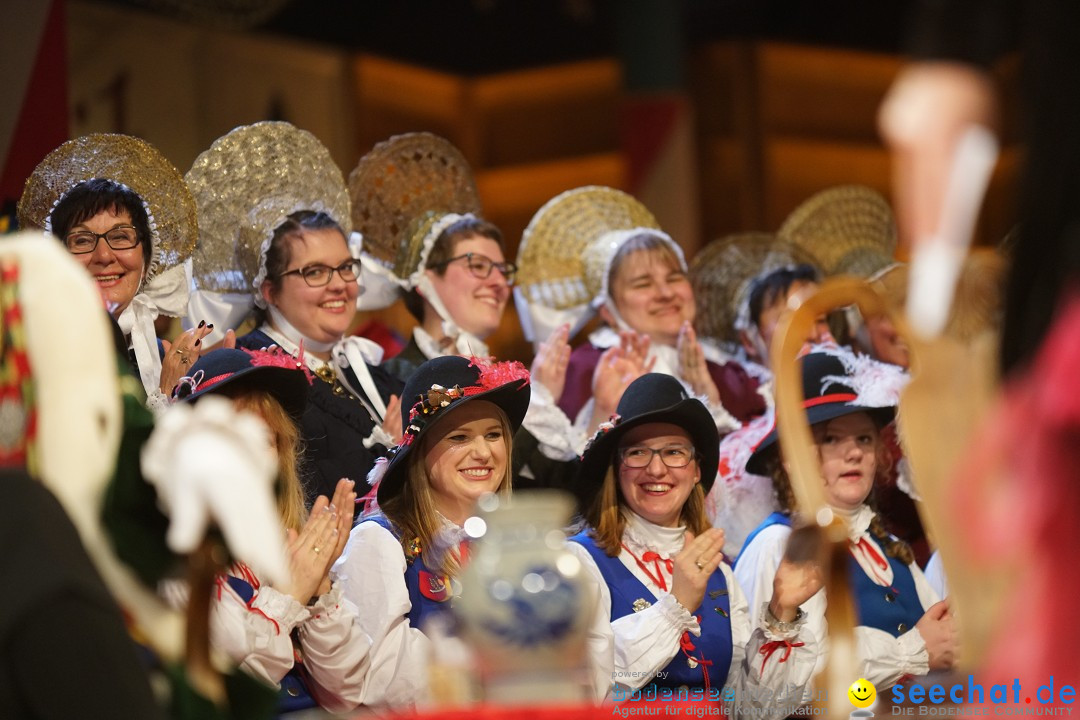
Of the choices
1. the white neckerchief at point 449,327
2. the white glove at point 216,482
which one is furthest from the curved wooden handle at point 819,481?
the white neckerchief at point 449,327

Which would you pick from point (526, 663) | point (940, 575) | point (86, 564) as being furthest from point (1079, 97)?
point (940, 575)

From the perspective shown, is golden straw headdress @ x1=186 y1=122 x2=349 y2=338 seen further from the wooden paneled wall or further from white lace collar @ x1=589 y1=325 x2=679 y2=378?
the wooden paneled wall

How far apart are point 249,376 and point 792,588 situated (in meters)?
1.31

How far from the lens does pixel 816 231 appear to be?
243 inches

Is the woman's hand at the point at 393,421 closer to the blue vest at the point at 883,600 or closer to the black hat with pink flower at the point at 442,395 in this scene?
the black hat with pink flower at the point at 442,395

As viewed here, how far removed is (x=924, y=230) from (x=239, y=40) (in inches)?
263

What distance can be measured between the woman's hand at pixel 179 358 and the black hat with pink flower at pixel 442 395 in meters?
0.56

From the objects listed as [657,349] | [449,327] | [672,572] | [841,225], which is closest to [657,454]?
[672,572]

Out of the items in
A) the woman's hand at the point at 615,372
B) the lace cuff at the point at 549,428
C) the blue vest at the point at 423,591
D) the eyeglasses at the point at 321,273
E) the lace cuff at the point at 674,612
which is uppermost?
the eyeglasses at the point at 321,273

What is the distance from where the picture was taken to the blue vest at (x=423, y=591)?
3350 mm

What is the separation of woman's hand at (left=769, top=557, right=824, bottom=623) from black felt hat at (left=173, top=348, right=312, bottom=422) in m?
1.17

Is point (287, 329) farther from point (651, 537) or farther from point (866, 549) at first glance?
point (866, 549)

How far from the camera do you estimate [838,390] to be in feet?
13.3

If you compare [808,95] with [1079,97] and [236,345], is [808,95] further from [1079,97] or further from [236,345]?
[1079,97]
